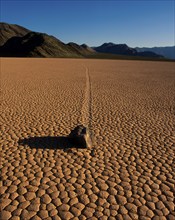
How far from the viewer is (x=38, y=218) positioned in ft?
14.8

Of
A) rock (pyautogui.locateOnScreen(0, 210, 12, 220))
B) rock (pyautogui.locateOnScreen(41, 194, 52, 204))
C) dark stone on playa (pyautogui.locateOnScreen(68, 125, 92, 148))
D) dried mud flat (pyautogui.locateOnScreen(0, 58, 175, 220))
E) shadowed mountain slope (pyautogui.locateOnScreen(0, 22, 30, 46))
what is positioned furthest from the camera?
shadowed mountain slope (pyautogui.locateOnScreen(0, 22, 30, 46))

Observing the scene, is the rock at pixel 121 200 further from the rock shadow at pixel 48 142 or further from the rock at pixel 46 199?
the rock shadow at pixel 48 142

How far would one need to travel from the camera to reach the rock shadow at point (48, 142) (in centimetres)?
752

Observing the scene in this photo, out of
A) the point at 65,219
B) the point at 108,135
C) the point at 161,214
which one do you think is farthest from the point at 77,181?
the point at 108,135

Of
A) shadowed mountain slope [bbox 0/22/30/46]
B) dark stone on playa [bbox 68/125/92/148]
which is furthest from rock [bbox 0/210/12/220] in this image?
shadowed mountain slope [bbox 0/22/30/46]

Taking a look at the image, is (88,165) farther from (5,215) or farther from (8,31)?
(8,31)

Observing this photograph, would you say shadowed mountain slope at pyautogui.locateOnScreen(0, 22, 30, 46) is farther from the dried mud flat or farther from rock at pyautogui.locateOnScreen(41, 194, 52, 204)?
rock at pyautogui.locateOnScreen(41, 194, 52, 204)

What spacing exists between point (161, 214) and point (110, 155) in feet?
8.19

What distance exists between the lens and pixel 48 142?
25.6ft

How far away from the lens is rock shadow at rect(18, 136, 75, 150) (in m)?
7.52

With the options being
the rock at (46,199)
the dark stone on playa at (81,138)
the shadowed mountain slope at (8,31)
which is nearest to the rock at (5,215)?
the rock at (46,199)

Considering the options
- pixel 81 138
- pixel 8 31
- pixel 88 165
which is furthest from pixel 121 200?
pixel 8 31

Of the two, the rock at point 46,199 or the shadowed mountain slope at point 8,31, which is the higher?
the shadowed mountain slope at point 8,31

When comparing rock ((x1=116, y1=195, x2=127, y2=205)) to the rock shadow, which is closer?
rock ((x1=116, y1=195, x2=127, y2=205))
